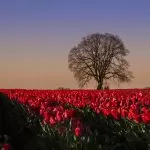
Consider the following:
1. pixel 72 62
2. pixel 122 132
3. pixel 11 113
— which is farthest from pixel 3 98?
pixel 72 62

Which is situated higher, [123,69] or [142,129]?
[123,69]

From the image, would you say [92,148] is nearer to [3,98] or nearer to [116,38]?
[3,98]

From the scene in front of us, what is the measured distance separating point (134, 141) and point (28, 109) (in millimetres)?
4592

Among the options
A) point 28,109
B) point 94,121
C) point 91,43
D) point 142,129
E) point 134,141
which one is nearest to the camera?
point 134,141

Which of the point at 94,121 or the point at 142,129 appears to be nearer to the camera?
the point at 142,129

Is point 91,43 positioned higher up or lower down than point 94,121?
higher up

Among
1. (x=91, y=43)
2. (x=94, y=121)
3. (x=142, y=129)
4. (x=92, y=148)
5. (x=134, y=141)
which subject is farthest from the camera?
(x=91, y=43)

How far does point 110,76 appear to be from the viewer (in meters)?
66.4

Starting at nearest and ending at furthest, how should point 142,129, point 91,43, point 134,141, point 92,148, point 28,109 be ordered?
point 92,148 < point 134,141 < point 142,129 < point 28,109 < point 91,43

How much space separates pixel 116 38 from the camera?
6594 cm

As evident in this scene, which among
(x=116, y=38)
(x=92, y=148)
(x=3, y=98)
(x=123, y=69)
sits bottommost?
→ (x=92, y=148)

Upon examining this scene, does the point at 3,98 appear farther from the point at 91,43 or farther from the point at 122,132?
the point at 91,43

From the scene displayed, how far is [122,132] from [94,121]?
2.27 m

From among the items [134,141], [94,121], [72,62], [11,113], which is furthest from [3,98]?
[72,62]
